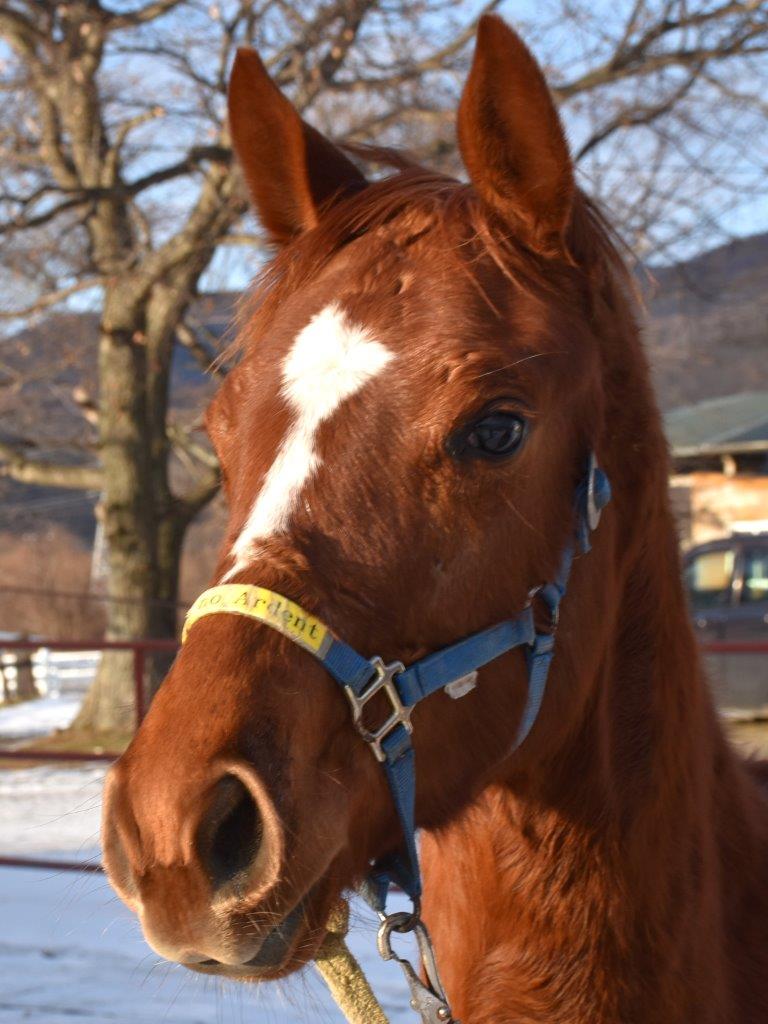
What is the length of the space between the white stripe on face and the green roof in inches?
780

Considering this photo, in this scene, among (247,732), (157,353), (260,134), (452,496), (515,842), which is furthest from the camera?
(157,353)

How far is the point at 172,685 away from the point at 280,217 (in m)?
1.14

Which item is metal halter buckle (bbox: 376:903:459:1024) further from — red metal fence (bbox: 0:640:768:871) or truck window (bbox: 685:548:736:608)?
truck window (bbox: 685:548:736:608)

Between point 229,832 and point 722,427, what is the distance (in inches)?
1002

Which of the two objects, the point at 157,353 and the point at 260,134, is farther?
the point at 157,353

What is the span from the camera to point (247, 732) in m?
1.39

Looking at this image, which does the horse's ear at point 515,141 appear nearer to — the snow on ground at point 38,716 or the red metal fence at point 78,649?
the red metal fence at point 78,649

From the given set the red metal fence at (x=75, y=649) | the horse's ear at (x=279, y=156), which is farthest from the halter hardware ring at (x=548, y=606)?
the red metal fence at (x=75, y=649)

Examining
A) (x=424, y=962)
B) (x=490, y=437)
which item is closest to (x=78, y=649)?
(x=424, y=962)

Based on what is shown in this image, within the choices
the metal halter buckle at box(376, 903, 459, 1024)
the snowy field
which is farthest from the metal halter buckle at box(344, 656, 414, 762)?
the snowy field

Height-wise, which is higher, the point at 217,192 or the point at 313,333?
the point at 217,192

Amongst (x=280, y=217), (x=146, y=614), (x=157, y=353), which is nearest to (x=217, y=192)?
(x=157, y=353)

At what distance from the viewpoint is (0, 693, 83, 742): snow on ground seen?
45.4ft

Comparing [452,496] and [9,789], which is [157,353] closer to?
[9,789]
